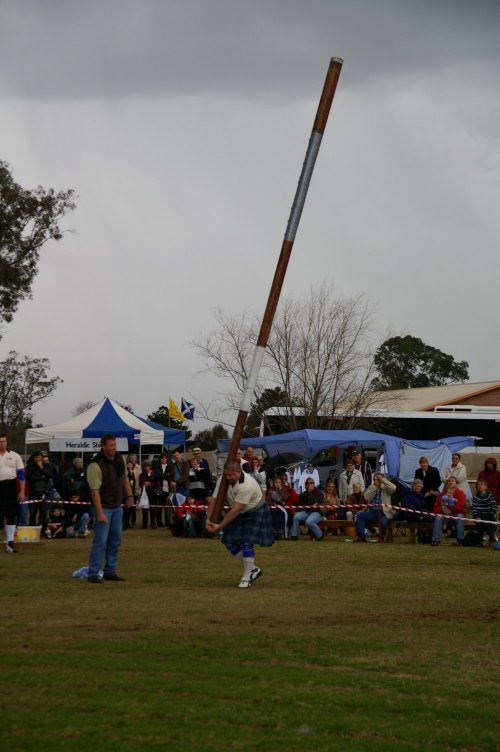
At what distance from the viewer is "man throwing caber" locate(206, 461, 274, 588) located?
503 inches

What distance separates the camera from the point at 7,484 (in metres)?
16.8

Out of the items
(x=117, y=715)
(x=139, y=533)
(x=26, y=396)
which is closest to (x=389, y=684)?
(x=117, y=715)

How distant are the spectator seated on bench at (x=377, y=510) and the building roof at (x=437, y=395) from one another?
28.1 meters

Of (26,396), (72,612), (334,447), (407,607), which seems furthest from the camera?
(26,396)

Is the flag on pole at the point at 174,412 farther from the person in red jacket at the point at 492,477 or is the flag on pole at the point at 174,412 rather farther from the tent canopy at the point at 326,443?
A: the person in red jacket at the point at 492,477

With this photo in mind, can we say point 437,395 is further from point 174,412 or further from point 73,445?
point 73,445

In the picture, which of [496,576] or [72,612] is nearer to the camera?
[72,612]

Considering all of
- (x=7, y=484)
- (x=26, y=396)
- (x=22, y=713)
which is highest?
(x=26, y=396)

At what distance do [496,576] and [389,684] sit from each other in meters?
8.26

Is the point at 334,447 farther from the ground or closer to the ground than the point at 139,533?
farther from the ground

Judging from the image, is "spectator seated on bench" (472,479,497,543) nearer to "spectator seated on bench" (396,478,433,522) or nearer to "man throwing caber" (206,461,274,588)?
"spectator seated on bench" (396,478,433,522)

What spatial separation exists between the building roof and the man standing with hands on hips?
3753 cm

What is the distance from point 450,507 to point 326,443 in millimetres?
7096

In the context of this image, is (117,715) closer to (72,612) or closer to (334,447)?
(72,612)
